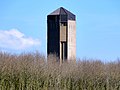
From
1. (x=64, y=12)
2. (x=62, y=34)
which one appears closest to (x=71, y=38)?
(x=62, y=34)

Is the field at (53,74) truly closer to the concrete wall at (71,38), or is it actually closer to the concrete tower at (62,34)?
the concrete wall at (71,38)

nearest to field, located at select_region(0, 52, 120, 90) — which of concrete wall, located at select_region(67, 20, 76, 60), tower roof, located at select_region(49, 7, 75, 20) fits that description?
concrete wall, located at select_region(67, 20, 76, 60)

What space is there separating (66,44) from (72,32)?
116cm

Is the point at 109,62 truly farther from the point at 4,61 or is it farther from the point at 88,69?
the point at 4,61

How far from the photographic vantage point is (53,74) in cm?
2450

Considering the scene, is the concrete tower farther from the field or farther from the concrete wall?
the field

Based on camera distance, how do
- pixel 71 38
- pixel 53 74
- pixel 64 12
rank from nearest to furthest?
1. pixel 53 74
2. pixel 71 38
3. pixel 64 12

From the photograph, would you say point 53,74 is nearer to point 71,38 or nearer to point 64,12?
point 71,38

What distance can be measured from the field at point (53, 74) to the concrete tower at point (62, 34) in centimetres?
408

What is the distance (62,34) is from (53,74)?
24.2ft

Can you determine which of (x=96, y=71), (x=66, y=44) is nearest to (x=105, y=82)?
(x=96, y=71)

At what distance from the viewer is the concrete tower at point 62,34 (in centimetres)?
3080

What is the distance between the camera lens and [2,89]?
834 inches

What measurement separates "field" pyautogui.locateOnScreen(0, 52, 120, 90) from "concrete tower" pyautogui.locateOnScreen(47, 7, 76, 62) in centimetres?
408
